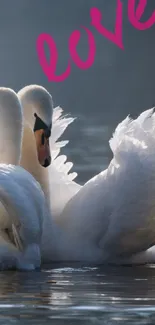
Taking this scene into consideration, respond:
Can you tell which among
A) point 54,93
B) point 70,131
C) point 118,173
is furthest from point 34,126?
point 54,93

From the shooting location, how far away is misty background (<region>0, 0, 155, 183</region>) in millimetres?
35062

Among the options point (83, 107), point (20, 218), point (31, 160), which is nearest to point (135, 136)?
point (31, 160)

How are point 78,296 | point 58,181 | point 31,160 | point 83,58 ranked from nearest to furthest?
point 78,296 → point 31,160 → point 58,181 → point 83,58

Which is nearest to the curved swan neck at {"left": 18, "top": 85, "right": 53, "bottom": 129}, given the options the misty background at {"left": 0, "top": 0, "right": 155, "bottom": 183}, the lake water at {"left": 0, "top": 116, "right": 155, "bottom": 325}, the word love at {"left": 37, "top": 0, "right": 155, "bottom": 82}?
the lake water at {"left": 0, "top": 116, "right": 155, "bottom": 325}

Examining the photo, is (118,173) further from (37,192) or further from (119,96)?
(119,96)

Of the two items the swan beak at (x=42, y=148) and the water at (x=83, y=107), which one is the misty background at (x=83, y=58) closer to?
the water at (x=83, y=107)

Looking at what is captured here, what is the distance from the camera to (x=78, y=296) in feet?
27.2

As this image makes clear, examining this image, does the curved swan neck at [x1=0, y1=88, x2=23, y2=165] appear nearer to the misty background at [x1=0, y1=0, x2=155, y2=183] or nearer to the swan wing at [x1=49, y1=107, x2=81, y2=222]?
the swan wing at [x1=49, y1=107, x2=81, y2=222]

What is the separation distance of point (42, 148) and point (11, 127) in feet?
1.02

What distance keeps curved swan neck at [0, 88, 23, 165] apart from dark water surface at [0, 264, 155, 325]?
1.26m

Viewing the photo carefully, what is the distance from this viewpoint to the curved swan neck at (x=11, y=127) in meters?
11.5

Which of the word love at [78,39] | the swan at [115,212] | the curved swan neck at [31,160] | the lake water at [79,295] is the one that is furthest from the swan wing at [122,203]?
the word love at [78,39]

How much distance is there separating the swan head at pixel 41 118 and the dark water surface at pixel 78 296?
1.37m

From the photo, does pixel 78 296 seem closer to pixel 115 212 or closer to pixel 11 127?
pixel 115 212
